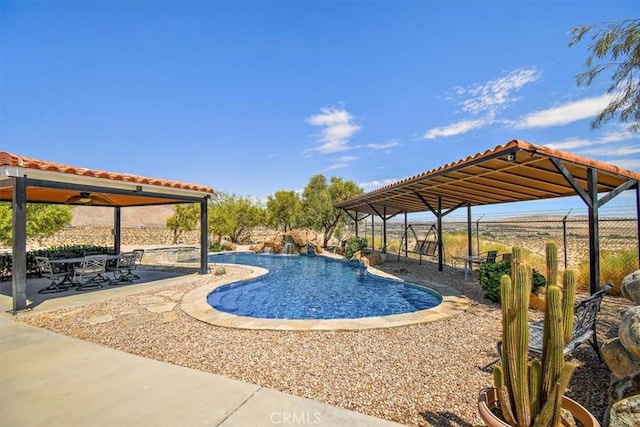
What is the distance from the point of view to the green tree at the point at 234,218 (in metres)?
20.8

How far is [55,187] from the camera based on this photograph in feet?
20.1

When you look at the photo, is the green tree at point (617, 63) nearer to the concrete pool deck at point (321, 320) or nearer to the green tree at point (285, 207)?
the concrete pool deck at point (321, 320)

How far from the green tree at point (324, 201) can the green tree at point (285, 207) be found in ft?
2.64

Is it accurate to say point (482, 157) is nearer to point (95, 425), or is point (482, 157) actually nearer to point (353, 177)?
point (95, 425)

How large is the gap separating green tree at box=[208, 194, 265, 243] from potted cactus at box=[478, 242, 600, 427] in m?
20.3

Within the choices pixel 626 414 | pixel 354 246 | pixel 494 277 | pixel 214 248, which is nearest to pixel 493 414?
pixel 626 414

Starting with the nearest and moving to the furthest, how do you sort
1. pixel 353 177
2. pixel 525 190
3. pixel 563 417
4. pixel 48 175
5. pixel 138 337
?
pixel 563 417
pixel 138 337
pixel 48 175
pixel 525 190
pixel 353 177

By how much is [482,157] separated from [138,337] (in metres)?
6.08

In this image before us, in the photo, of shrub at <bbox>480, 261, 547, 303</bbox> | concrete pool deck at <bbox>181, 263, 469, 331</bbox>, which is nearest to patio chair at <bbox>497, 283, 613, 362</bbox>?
concrete pool deck at <bbox>181, 263, 469, 331</bbox>

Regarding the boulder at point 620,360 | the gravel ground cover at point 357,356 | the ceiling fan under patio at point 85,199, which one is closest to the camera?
the boulder at point 620,360

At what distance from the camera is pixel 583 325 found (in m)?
3.29

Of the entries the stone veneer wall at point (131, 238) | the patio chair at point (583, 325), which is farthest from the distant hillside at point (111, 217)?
the patio chair at point (583, 325)

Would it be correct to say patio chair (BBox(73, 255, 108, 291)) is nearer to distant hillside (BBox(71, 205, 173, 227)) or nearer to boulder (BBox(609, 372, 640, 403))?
boulder (BBox(609, 372, 640, 403))

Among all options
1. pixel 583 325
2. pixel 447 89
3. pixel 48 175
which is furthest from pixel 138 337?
pixel 447 89
